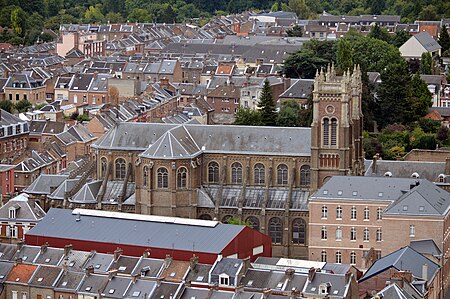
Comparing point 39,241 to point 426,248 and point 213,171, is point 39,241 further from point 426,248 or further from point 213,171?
point 426,248

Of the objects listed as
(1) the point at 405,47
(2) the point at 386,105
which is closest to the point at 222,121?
(2) the point at 386,105

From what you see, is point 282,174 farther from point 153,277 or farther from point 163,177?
point 153,277

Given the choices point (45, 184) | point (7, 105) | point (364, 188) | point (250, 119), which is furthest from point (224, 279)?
point (7, 105)

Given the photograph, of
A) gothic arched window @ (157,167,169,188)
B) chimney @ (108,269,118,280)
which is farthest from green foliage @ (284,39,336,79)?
chimney @ (108,269,118,280)

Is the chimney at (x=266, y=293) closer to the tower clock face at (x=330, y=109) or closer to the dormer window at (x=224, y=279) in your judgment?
the dormer window at (x=224, y=279)

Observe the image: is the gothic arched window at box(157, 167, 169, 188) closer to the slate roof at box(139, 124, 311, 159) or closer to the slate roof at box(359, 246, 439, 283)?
the slate roof at box(139, 124, 311, 159)

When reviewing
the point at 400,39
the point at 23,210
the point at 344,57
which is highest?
the point at 344,57

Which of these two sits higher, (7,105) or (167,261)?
(167,261)
